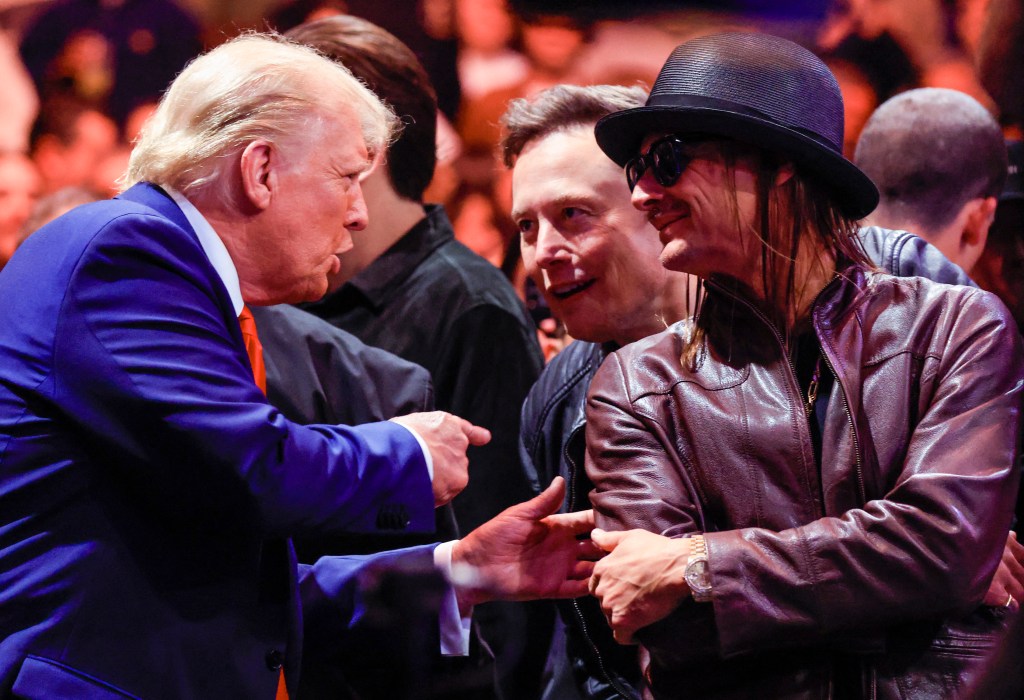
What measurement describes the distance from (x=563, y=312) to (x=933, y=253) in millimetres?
862

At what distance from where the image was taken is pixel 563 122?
289cm

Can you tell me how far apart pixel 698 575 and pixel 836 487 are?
0.27m

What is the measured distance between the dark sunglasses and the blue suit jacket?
2.46 ft

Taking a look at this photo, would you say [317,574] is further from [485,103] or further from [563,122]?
[485,103]

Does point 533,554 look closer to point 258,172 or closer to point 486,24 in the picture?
point 258,172

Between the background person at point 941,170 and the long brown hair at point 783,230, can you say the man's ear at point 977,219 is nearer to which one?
the background person at point 941,170

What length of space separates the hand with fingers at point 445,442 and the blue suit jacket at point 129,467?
→ 0.18m

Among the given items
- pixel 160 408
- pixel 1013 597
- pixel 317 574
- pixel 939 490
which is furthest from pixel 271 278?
pixel 1013 597

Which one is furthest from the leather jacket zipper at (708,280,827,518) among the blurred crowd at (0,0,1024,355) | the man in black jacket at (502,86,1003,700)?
the blurred crowd at (0,0,1024,355)

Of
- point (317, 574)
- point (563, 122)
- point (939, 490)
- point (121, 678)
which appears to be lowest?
point (317, 574)

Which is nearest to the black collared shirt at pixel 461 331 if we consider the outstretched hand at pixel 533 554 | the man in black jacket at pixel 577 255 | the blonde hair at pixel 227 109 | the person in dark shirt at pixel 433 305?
the person in dark shirt at pixel 433 305

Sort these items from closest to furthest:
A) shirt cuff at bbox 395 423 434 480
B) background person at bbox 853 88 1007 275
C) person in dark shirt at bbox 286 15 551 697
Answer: shirt cuff at bbox 395 423 434 480 < person in dark shirt at bbox 286 15 551 697 < background person at bbox 853 88 1007 275

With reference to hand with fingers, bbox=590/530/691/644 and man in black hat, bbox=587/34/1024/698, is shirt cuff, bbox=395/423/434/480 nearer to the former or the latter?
man in black hat, bbox=587/34/1024/698

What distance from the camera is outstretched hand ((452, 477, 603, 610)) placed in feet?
7.79
